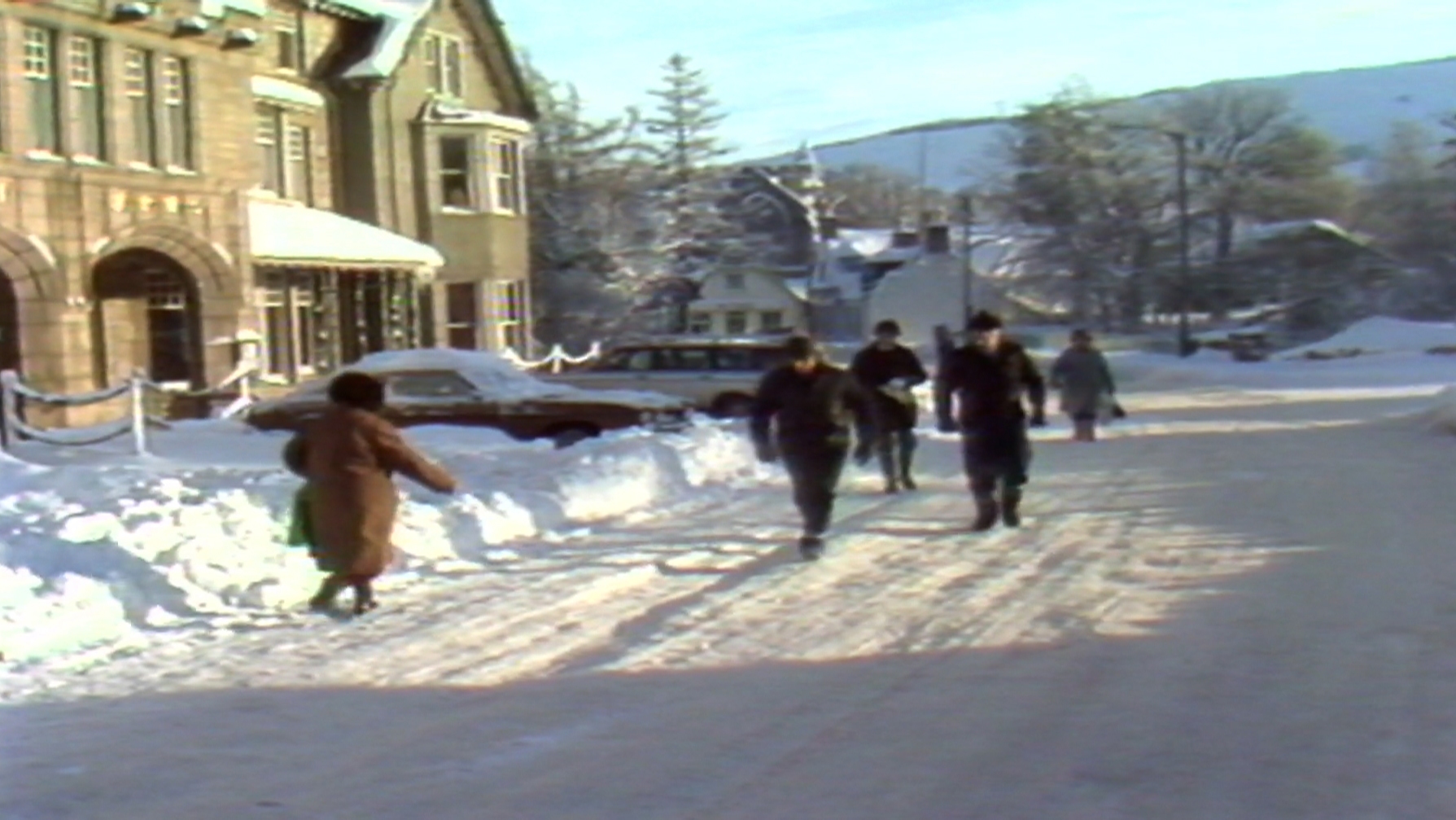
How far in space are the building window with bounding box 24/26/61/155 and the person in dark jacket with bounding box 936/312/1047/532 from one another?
17.1 meters

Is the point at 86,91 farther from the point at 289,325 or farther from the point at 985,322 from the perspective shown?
the point at 985,322

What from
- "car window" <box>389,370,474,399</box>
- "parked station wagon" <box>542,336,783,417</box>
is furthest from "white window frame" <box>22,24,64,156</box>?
"parked station wagon" <box>542,336,783,417</box>

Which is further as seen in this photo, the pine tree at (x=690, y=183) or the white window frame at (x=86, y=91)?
the pine tree at (x=690, y=183)

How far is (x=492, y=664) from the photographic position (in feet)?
30.7

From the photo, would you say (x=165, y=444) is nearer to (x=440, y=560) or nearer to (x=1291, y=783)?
(x=440, y=560)

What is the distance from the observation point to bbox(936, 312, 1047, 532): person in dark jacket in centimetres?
1437

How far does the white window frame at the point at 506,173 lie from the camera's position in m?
41.8

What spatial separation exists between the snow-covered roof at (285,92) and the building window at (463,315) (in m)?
5.31

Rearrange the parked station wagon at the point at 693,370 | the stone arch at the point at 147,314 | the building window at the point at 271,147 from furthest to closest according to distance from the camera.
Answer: the building window at the point at 271,147 → the stone arch at the point at 147,314 → the parked station wagon at the point at 693,370

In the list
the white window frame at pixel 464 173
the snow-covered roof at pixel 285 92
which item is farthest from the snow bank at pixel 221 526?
the white window frame at pixel 464 173

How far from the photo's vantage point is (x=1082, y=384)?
2550 cm

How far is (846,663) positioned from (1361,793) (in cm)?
306

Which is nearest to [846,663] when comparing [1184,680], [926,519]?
[1184,680]

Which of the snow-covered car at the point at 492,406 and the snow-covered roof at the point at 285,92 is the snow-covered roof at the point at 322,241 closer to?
the snow-covered roof at the point at 285,92
